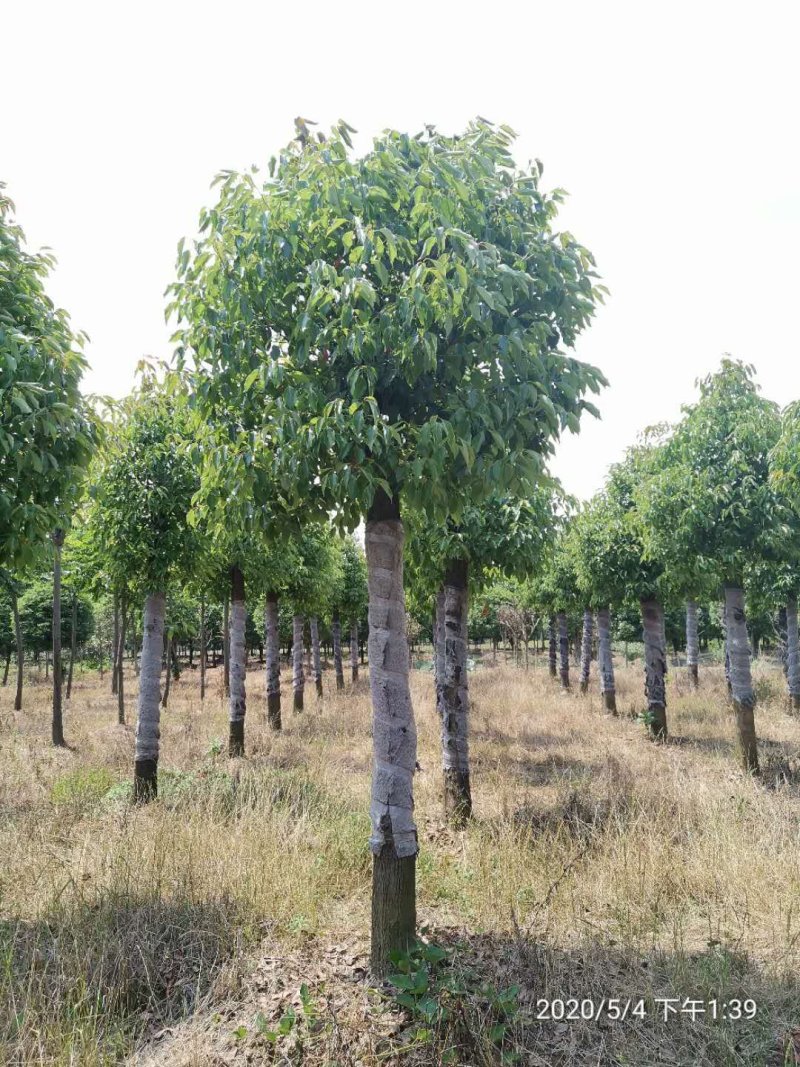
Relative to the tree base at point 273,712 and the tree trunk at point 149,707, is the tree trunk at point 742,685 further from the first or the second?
the tree base at point 273,712

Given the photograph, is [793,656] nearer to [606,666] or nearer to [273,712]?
[606,666]

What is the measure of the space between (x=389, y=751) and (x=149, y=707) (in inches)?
223

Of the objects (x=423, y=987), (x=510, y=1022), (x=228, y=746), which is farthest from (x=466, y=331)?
(x=228, y=746)

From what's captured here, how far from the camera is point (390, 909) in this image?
12.7 feet

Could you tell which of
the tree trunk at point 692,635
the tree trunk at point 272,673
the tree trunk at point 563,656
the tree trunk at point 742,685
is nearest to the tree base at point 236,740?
the tree trunk at point 272,673

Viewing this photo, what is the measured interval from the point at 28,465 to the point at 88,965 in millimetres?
3319

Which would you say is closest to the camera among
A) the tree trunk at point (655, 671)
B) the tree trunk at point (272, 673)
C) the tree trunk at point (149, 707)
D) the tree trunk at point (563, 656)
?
the tree trunk at point (149, 707)

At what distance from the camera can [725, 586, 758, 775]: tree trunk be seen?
30.3ft

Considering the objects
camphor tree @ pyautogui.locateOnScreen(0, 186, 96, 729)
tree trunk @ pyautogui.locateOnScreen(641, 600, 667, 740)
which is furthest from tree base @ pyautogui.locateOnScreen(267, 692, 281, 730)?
camphor tree @ pyautogui.locateOnScreen(0, 186, 96, 729)

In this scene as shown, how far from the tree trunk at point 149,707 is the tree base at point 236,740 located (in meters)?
3.17

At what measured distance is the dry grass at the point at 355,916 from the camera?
3438 millimetres

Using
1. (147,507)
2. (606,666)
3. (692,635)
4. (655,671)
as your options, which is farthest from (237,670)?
(692,635)

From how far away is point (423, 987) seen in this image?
11.3 ft

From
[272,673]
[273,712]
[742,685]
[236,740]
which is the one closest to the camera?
[742,685]
